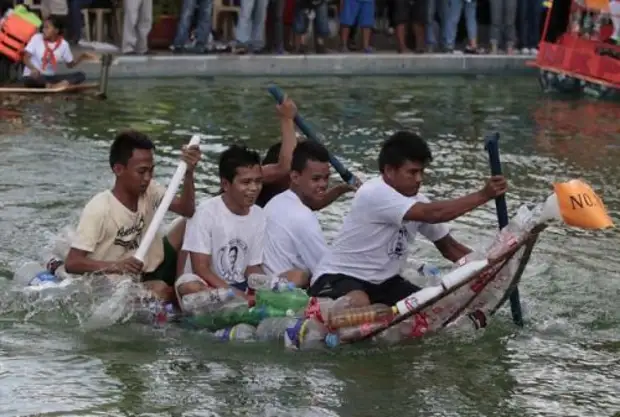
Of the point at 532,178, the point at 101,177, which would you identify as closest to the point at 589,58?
the point at 532,178

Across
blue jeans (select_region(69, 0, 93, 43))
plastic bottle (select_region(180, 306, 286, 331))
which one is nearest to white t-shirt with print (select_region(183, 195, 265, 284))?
plastic bottle (select_region(180, 306, 286, 331))

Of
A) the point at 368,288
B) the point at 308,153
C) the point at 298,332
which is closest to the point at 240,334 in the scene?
the point at 298,332

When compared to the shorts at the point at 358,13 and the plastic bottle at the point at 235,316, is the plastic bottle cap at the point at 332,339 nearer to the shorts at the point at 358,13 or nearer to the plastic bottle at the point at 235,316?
the plastic bottle at the point at 235,316

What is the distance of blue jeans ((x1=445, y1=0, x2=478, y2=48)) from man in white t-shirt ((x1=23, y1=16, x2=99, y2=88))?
6274 millimetres

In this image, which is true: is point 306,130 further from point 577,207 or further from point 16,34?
point 16,34

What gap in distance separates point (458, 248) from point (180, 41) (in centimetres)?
1304

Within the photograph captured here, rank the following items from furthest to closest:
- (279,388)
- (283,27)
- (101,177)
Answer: (283,27)
(101,177)
(279,388)

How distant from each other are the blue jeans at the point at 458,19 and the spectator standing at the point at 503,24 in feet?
1.00

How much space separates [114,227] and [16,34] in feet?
33.0

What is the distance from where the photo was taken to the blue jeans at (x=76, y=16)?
20962mm

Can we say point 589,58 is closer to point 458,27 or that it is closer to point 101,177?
point 458,27

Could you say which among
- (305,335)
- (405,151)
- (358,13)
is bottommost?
(305,335)

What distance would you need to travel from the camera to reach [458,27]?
80.5 ft

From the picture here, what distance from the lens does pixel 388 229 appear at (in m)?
8.58
